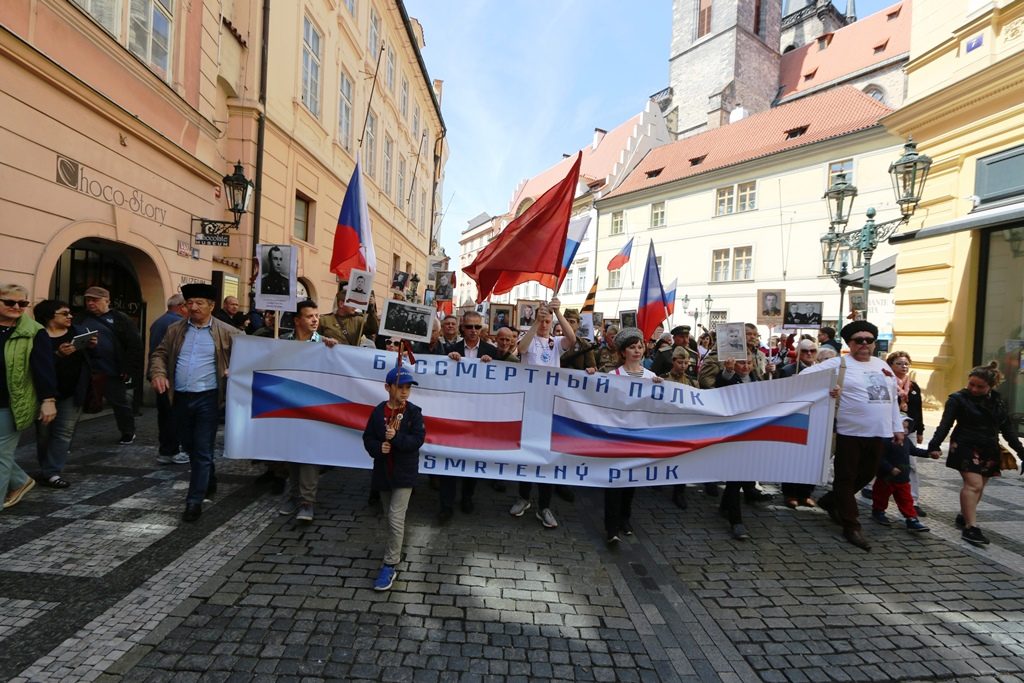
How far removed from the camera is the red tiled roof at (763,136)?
28.3m

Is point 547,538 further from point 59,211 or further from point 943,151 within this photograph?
point 943,151

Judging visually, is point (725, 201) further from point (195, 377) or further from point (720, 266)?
point (195, 377)

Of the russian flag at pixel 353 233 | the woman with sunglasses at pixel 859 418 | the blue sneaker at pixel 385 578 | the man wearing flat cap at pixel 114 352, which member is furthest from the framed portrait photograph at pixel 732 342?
the man wearing flat cap at pixel 114 352

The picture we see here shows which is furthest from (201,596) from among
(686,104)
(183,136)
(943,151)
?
(686,104)

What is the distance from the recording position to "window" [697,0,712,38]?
48312 mm

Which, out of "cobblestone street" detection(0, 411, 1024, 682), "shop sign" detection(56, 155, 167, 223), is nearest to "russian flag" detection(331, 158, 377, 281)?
"cobblestone street" detection(0, 411, 1024, 682)

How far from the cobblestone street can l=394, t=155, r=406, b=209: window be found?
1994 centimetres

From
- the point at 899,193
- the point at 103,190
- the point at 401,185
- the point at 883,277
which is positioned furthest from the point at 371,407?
the point at 401,185

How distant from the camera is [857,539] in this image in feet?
14.5

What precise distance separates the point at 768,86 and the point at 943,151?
44.6 meters

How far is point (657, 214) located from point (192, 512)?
35.9 metres

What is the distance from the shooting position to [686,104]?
48.7 meters

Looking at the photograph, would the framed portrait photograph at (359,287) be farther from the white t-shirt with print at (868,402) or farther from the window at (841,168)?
the window at (841,168)

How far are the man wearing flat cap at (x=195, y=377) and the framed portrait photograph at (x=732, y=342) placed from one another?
15.0 ft
